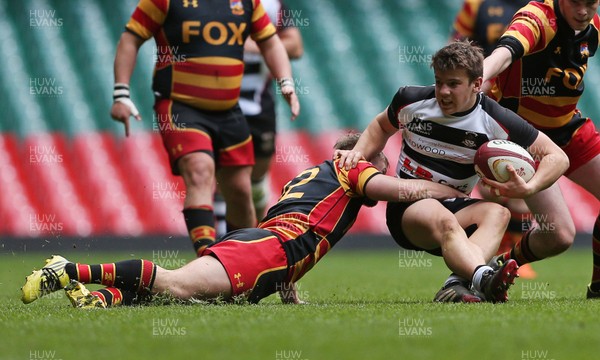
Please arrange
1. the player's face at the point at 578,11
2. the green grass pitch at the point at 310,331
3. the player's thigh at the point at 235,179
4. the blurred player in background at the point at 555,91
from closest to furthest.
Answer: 1. the green grass pitch at the point at 310,331
2. the player's face at the point at 578,11
3. the blurred player in background at the point at 555,91
4. the player's thigh at the point at 235,179

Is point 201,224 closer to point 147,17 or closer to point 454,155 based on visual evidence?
point 147,17

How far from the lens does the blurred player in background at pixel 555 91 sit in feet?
20.1

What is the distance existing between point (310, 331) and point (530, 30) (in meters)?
2.64

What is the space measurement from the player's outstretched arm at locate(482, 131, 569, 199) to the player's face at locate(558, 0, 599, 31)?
0.90 meters

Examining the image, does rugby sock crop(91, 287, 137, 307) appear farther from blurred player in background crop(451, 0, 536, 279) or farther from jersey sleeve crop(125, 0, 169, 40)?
blurred player in background crop(451, 0, 536, 279)

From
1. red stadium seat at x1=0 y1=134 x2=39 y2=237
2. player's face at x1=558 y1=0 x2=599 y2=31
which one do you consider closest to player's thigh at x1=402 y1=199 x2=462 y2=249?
player's face at x1=558 y1=0 x2=599 y2=31

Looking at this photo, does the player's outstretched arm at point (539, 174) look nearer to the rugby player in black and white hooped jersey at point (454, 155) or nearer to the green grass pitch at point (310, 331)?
the rugby player in black and white hooped jersey at point (454, 155)

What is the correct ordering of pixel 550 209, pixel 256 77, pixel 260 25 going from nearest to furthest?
pixel 550 209
pixel 260 25
pixel 256 77

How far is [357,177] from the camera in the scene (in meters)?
5.62

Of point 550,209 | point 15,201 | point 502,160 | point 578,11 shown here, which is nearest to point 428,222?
point 502,160

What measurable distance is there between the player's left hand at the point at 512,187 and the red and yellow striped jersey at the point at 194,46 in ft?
7.95

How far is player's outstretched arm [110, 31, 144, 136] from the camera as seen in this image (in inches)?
275

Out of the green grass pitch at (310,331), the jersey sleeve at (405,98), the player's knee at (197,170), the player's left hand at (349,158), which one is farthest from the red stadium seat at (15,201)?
the jersey sleeve at (405,98)

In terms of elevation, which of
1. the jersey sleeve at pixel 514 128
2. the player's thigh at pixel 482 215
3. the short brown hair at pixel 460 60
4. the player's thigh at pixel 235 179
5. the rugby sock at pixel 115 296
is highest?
the short brown hair at pixel 460 60
